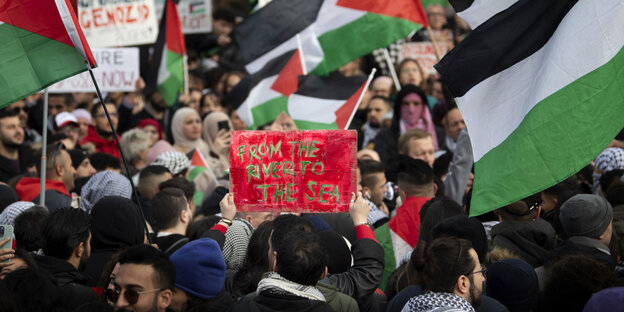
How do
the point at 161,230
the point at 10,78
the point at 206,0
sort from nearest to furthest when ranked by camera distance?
the point at 10,78 < the point at 161,230 < the point at 206,0

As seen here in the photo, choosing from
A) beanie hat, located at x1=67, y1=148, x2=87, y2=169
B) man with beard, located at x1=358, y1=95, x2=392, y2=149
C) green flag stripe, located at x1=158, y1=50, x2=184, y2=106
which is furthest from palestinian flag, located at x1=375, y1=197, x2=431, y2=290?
green flag stripe, located at x1=158, y1=50, x2=184, y2=106

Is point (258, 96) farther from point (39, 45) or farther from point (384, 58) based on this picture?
point (384, 58)

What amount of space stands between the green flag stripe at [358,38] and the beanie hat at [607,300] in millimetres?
5893

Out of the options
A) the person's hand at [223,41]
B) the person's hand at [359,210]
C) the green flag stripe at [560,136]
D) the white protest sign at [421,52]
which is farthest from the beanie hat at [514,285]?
the person's hand at [223,41]

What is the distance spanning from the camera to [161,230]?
6641 mm

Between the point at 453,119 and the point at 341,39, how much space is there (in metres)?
1.71

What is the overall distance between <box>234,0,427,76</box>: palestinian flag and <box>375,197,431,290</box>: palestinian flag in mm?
3250

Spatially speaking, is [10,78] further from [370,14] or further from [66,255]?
[370,14]

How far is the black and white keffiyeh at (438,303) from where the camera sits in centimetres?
421

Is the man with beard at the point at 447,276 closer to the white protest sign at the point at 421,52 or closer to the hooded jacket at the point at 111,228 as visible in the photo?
the hooded jacket at the point at 111,228

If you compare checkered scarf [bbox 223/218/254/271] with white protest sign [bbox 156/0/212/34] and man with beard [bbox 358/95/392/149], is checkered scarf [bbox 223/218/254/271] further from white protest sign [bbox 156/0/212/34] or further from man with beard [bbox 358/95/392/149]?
white protest sign [bbox 156/0/212/34]

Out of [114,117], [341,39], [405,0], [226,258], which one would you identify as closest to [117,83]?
[114,117]

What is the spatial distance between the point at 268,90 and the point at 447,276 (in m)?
5.81

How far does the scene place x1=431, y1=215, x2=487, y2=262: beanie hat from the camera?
5129mm
